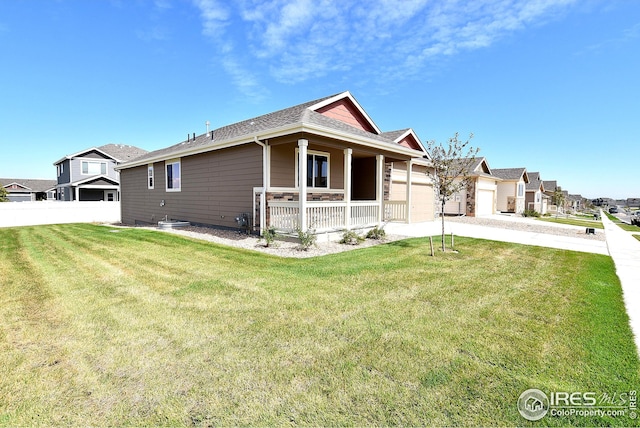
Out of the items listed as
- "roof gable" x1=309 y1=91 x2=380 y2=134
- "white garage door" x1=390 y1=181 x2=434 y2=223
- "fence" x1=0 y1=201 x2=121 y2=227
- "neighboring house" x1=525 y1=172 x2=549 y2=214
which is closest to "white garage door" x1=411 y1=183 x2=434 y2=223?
"white garage door" x1=390 y1=181 x2=434 y2=223

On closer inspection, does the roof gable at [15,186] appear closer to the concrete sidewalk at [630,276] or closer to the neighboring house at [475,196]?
the neighboring house at [475,196]

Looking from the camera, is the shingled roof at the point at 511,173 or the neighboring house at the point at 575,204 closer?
the shingled roof at the point at 511,173

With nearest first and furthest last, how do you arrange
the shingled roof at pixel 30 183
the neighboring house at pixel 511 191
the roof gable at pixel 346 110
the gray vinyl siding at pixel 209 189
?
the gray vinyl siding at pixel 209 189
the roof gable at pixel 346 110
the neighboring house at pixel 511 191
the shingled roof at pixel 30 183

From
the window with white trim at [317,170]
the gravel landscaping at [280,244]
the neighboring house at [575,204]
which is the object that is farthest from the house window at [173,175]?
the neighboring house at [575,204]

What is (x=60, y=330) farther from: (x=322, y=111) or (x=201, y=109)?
(x=201, y=109)

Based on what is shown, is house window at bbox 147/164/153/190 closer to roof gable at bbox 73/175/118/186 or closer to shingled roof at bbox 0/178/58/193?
roof gable at bbox 73/175/118/186

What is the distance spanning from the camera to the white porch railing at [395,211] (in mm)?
14455

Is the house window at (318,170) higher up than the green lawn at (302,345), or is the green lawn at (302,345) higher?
the house window at (318,170)

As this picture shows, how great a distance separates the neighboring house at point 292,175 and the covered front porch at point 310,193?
Answer: 34mm

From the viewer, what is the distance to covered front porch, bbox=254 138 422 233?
888 centimetres

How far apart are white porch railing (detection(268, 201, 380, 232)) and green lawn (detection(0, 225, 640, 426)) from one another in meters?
3.21

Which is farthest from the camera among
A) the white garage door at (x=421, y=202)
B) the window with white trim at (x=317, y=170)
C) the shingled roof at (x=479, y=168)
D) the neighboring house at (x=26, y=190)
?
the neighboring house at (x=26, y=190)

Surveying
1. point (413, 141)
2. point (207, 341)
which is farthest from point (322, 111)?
point (207, 341)

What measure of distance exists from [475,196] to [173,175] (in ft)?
73.4
